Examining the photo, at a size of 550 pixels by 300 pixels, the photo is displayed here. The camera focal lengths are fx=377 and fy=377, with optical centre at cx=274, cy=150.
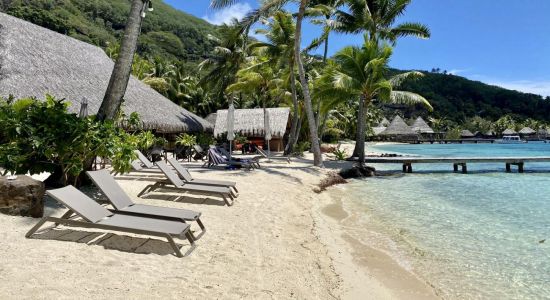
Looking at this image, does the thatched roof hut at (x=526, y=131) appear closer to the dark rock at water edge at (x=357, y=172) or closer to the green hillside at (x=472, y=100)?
the green hillside at (x=472, y=100)

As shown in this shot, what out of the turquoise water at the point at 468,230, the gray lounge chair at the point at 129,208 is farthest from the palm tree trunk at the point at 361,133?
the gray lounge chair at the point at 129,208

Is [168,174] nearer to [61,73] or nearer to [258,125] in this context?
[61,73]

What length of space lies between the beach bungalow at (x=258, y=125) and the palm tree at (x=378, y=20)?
6.15 m

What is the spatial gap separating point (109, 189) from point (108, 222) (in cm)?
95

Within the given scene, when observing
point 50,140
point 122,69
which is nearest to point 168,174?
point 50,140

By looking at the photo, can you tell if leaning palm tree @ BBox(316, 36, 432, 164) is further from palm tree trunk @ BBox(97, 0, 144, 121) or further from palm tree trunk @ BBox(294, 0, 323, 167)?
palm tree trunk @ BBox(97, 0, 144, 121)

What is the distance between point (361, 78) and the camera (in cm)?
1694

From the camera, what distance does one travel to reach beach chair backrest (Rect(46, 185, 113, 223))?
396 cm

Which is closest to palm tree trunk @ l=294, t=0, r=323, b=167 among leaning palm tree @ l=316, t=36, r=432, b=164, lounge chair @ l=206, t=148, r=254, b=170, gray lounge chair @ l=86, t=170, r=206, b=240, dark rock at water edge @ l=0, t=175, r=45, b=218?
leaning palm tree @ l=316, t=36, r=432, b=164

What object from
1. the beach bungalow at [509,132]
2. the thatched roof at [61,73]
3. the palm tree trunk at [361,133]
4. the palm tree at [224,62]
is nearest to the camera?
the thatched roof at [61,73]

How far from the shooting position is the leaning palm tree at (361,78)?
16347 millimetres

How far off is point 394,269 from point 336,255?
75 cm

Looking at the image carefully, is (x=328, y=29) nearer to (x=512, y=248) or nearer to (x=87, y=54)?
(x=87, y=54)

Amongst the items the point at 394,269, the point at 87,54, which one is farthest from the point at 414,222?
the point at 87,54
